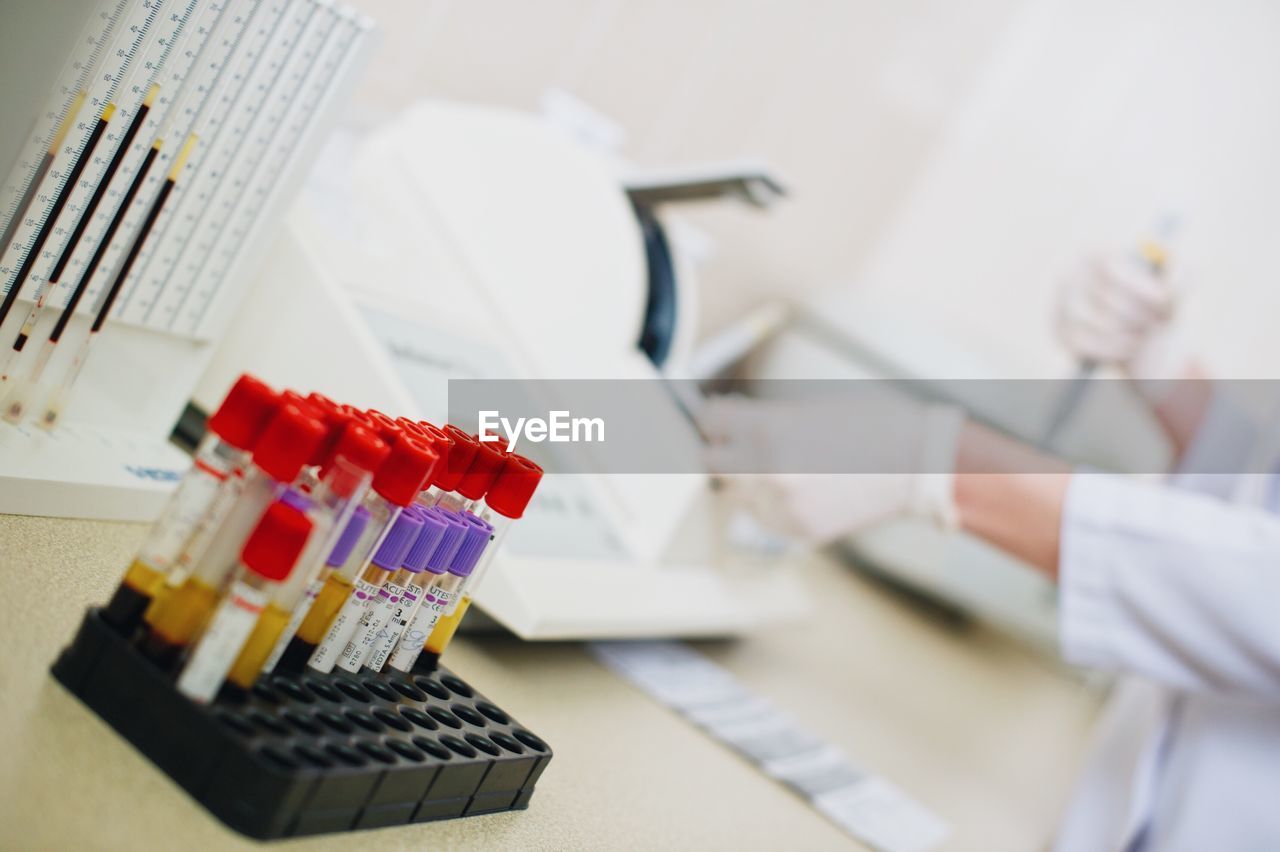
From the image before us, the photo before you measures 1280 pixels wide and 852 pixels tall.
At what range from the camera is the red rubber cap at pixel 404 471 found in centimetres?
51

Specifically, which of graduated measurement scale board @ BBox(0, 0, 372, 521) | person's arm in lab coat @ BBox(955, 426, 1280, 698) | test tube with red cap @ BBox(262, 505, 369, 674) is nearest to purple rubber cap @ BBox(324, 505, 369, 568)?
test tube with red cap @ BBox(262, 505, 369, 674)

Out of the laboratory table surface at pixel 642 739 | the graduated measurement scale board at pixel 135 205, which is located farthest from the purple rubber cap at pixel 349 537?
the graduated measurement scale board at pixel 135 205

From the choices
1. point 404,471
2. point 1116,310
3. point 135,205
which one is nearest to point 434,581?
point 404,471

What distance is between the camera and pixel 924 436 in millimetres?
1146

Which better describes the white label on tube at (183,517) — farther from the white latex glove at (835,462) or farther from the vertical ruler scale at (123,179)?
the white latex glove at (835,462)

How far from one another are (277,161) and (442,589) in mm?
353

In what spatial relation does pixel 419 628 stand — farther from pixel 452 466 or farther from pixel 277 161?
pixel 277 161

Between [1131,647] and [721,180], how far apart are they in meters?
0.66

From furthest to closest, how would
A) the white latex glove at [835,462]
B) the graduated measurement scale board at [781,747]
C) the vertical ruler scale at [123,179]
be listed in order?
the white latex glove at [835,462] → the graduated measurement scale board at [781,747] → the vertical ruler scale at [123,179]

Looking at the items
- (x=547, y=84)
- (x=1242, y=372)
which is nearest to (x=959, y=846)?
(x=547, y=84)

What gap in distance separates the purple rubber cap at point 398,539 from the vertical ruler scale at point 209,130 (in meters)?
0.32

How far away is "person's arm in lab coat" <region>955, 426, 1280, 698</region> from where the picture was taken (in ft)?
3.17

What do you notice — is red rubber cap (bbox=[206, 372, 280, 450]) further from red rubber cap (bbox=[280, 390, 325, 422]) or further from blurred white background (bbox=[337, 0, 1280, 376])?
blurred white background (bbox=[337, 0, 1280, 376])

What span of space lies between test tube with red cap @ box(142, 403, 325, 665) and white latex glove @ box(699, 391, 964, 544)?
0.67m
